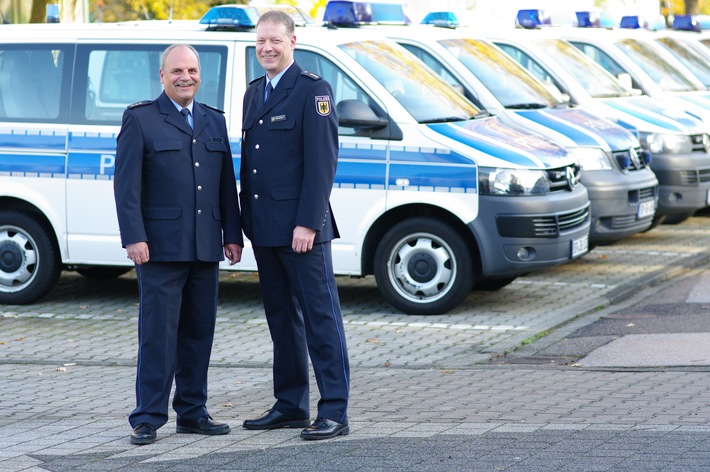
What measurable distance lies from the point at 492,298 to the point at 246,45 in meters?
2.75

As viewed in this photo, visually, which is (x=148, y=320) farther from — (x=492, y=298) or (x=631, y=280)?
(x=631, y=280)

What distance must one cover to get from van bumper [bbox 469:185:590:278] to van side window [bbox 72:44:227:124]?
2.16 m

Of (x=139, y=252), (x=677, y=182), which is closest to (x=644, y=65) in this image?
(x=677, y=182)

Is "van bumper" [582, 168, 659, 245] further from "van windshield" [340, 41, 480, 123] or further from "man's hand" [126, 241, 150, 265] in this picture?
"man's hand" [126, 241, 150, 265]

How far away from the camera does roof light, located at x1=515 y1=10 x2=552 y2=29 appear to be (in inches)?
622

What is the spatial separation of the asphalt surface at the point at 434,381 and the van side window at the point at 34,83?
4.90 ft

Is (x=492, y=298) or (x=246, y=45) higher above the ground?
(x=246, y=45)

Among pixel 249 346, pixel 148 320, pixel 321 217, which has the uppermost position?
pixel 321 217

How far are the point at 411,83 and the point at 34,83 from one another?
283 centimetres

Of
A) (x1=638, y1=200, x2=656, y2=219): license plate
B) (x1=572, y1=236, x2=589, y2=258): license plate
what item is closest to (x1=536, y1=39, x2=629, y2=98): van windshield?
(x1=638, y1=200, x2=656, y2=219): license plate

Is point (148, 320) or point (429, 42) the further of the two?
point (429, 42)

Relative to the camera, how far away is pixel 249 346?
9.18 meters

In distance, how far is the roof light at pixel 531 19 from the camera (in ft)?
51.8

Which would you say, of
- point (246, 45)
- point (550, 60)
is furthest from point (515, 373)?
point (550, 60)
